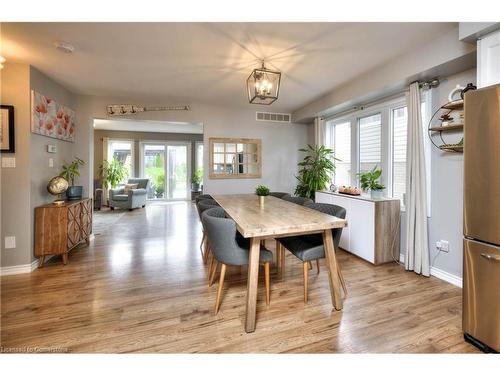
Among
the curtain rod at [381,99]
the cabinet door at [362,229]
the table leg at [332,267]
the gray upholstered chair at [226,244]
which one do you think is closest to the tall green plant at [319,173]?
the curtain rod at [381,99]

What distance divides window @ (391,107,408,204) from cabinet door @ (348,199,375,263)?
0.53m

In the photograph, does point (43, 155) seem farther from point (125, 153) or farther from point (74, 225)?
point (125, 153)

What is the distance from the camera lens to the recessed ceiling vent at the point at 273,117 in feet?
16.6

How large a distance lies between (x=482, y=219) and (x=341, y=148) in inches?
120

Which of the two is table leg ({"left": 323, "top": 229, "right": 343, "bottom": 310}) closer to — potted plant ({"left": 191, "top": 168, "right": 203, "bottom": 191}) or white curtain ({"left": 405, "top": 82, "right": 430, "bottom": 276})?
white curtain ({"left": 405, "top": 82, "right": 430, "bottom": 276})

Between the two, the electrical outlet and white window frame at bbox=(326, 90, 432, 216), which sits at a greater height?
white window frame at bbox=(326, 90, 432, 216)

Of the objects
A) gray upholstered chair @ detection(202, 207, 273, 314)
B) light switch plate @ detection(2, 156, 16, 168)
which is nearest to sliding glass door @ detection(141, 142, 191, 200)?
light switch plate @ detection(2, 156, 16, 168)

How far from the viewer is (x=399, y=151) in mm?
3344

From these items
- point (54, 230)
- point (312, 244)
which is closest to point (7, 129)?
point (54, 230)

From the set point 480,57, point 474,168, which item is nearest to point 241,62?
point 480,57

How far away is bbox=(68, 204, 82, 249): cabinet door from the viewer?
3180 millimetres

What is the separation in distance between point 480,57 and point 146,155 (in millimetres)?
8791
